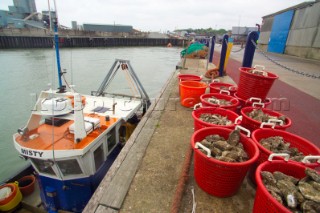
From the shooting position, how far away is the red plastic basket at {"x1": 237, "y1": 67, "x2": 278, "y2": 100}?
10.0 feet

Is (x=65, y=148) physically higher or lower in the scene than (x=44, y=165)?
higher

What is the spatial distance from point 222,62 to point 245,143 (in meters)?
6.35

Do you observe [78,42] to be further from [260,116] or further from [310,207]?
[310,207]

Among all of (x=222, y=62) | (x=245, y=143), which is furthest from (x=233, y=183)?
(x=222, y=62)

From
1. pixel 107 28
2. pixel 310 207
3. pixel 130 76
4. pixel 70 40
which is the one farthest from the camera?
pixel 107 28

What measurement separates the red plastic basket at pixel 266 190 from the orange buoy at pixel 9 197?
18.3 ft

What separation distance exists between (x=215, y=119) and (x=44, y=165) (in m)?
3.32

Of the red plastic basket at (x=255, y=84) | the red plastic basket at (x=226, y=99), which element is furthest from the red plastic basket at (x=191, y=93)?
the red plastic basket at (x=255, y=84)

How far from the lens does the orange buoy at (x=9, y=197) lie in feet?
14.8

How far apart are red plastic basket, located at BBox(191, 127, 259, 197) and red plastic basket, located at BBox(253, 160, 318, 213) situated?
0.15 m

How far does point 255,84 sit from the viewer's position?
10.3 feet

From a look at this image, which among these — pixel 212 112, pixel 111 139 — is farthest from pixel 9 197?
pixel 212 112

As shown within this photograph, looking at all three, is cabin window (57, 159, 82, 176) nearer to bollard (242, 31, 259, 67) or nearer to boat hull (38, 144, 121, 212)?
boat hull (38, 144, 121, 212)

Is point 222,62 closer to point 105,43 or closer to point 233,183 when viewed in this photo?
point 233,183
